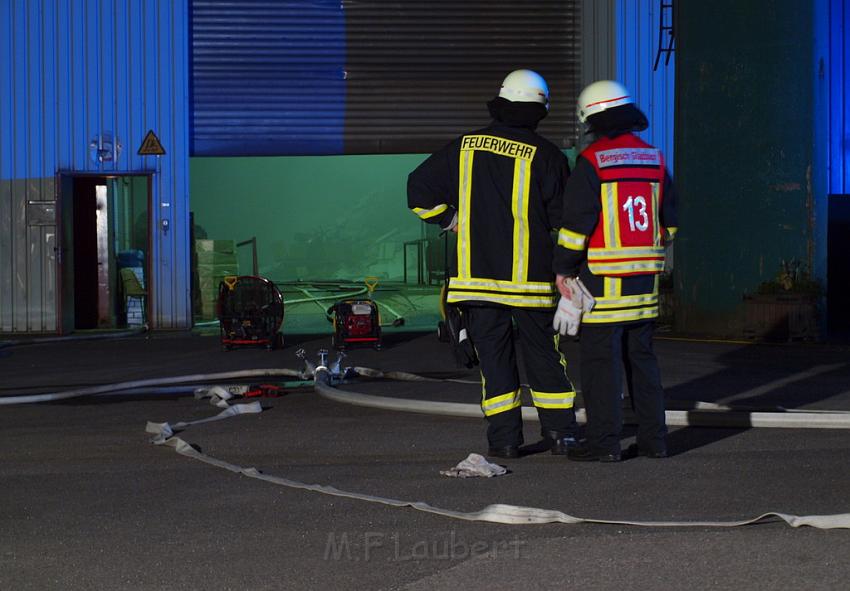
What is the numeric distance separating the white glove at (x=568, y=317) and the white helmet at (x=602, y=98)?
0.88m

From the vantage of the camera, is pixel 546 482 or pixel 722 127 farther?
pixel 722 127

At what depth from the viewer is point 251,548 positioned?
4.37 meters

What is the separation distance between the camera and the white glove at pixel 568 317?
5965mm

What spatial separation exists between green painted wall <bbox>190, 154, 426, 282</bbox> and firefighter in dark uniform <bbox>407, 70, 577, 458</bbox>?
82.9 ft

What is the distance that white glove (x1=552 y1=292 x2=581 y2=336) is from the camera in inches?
235

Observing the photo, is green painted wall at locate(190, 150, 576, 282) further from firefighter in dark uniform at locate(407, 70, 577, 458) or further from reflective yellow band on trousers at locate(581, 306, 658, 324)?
reflective yellow band on trousers at locate(581, 306, 658, 324)

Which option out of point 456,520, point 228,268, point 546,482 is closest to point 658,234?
point 546,482

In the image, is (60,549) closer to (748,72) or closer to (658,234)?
(658,234)

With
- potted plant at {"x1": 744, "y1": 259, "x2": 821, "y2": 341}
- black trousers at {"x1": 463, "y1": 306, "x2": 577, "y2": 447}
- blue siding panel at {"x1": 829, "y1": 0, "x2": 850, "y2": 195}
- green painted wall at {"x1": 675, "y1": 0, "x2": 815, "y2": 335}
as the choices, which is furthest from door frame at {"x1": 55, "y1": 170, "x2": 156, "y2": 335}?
black trousers at {"x1": 463, "y1": 306, "x2": 577, "y2": 447}

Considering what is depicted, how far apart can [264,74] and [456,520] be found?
12.7 meters

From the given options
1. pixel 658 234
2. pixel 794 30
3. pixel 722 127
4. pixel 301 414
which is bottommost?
pixel 301 414

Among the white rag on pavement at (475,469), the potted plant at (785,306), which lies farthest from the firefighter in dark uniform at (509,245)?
the potted plant at (785,306)

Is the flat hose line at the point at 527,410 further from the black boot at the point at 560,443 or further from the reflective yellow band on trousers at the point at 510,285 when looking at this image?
the reflective yellow band on trousers at the point at 510,285

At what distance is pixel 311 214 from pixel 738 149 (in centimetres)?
2173
